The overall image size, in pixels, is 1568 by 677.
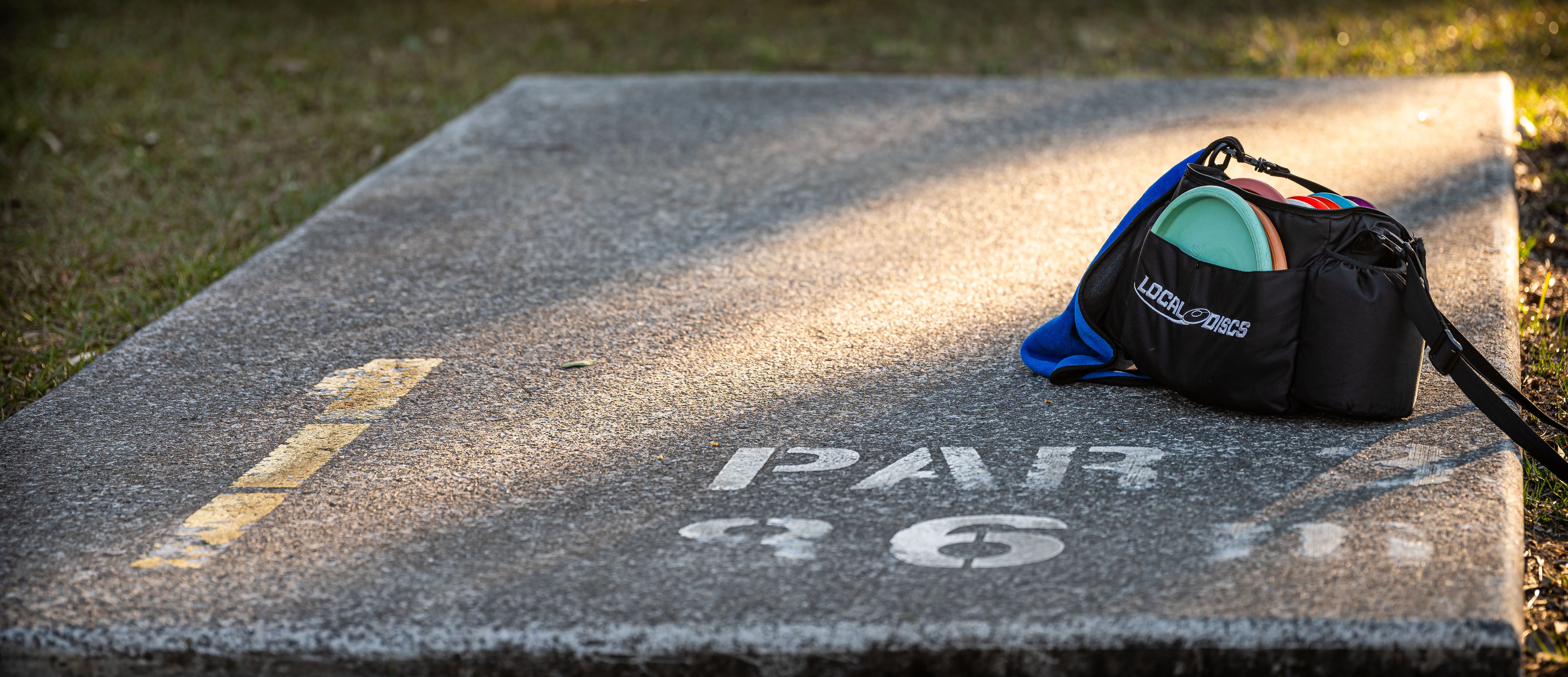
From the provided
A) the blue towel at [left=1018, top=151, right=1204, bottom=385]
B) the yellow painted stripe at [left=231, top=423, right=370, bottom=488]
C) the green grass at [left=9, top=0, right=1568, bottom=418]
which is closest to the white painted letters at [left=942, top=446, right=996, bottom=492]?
the blue towel at [left=1018, top=151, right=1204, bottom=385]

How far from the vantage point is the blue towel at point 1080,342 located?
2.51 meters

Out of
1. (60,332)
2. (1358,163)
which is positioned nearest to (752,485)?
(60,332)

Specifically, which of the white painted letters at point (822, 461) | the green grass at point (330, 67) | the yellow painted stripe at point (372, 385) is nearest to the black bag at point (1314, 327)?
the white painted letters at point (822, 461)

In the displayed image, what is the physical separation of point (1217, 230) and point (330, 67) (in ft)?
16.7

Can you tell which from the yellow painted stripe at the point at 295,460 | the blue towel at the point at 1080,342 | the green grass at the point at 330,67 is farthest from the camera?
the green grass at the point at 330,67

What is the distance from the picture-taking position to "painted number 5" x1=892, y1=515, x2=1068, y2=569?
75.5 inches

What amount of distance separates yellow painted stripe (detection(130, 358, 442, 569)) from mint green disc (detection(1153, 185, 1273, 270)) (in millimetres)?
1703

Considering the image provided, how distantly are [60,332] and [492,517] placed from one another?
1837mm

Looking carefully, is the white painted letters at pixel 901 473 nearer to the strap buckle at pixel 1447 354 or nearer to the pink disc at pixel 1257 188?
the pink disc at pixel 1257 188

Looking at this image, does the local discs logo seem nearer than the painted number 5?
No

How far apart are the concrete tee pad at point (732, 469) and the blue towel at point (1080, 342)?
0.08 metres

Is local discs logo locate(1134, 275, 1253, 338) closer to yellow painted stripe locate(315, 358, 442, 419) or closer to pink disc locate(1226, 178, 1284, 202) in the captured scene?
pink disc locate(1226, 178, 1284, 202)

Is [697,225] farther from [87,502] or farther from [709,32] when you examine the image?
[709,32]

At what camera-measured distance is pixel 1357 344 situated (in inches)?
86.4
